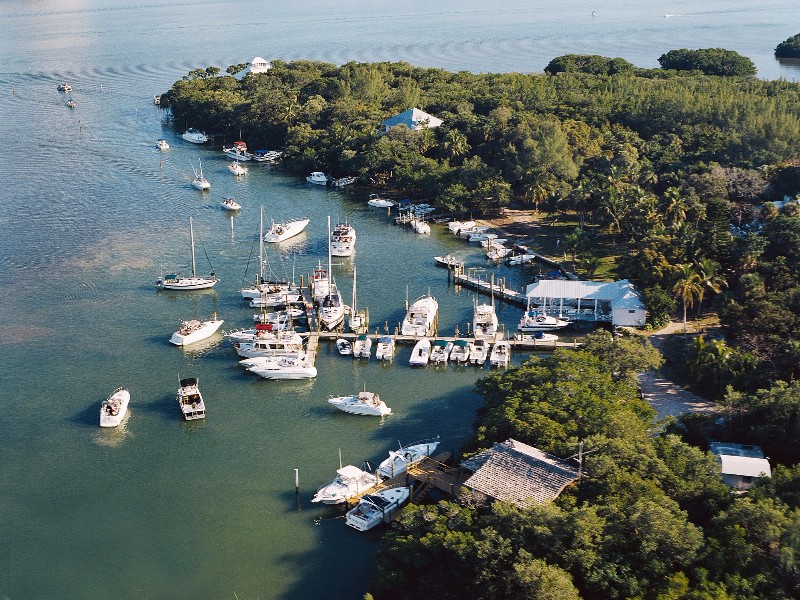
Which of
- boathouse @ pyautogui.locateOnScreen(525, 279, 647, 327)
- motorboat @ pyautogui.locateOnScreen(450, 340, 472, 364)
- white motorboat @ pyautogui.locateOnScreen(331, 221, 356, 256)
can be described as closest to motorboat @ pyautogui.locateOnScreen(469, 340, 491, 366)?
motorboat @ pyautogui.locateOnScreen(450, 340, 472, 364)

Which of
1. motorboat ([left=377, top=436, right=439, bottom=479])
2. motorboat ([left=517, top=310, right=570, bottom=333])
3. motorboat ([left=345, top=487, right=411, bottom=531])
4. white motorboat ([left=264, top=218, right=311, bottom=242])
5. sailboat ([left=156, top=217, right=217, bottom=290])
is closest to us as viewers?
motorboat ([left=345, top=487, right=411, bottom=531])

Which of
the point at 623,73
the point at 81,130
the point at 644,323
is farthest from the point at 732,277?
the point at 81,130

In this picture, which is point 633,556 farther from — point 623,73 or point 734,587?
point 623,73

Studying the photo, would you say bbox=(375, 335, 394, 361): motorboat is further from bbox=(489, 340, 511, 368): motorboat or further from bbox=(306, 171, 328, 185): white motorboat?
bbox=(306, 171, 328, 185): white motorboat

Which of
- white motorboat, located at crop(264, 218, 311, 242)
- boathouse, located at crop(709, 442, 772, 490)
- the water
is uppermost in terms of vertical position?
boathouse, located at crop(709, 442, 772, 490)

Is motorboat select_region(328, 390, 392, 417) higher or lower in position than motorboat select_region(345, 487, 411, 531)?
higher

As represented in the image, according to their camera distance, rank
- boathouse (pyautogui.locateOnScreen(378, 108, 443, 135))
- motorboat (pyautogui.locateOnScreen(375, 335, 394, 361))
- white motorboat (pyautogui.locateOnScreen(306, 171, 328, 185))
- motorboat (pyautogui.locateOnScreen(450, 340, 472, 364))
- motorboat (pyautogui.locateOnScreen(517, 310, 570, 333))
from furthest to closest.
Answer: boathouse (pyautogui.locateOnScreen(378, 108, 443, 135)) < white motorboat (pyautogui.locateOnScreen(306, 171, 328, 185)) < motorboat (pyautogui.locateOnScreen(517, 310, 570, 333)) < motorboat (pyautogui.locateOnScreen(375, 335, 394, 361)) < motorboat (pyautogui.locateOnScreen(450, 340, 472, 364))

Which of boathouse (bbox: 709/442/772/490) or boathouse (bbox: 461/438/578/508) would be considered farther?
boathouse (bbox: 709/442/772/490)
